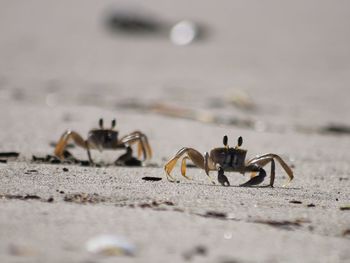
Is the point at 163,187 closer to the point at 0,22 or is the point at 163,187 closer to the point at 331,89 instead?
the point at 331,89

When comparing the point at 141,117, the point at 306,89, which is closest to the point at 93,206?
the point at 141,117

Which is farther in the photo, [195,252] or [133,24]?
[133,24]

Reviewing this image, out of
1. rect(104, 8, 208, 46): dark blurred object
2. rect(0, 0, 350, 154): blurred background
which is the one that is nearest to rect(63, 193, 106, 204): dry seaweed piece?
rect(0, 0, 350, 154): blurred background

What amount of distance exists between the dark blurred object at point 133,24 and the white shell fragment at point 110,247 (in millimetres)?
11447

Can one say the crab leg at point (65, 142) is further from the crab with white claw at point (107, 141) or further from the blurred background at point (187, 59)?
the blurred background at point (187, 59)

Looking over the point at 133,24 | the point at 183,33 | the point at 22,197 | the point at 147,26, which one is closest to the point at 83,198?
the point at 22,197

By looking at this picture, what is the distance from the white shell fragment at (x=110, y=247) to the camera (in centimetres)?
317

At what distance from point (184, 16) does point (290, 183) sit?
416 inches

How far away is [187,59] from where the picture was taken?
40.7ft

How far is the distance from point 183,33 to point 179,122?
6.64m

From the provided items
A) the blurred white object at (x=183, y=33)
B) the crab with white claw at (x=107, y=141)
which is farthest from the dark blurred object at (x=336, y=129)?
the blurred white object at (x=183, y=33)

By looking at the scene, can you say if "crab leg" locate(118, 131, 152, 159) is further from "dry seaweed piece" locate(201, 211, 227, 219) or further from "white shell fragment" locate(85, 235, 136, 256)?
"white shell fragment" locate(85, 235, 136, 256)

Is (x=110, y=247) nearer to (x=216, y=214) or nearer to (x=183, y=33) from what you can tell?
(x=216, y=214)

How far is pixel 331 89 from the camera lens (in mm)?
10273
